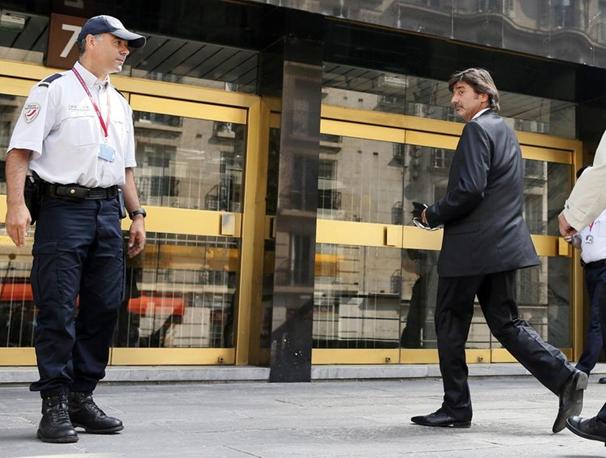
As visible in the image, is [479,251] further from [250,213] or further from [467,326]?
[250,213]

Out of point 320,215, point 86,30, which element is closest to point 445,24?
point 320,215

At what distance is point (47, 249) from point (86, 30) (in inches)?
45.4

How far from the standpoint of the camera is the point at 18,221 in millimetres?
3695

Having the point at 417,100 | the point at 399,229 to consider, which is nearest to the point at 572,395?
the point at 399,229

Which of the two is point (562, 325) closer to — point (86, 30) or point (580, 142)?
point (580, 142)

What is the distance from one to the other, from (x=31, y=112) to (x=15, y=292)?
3.08 metres

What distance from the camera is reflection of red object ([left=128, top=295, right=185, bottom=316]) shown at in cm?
702

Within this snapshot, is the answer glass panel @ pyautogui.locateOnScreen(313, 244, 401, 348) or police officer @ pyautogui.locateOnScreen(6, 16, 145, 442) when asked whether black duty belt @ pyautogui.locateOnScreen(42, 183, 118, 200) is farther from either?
glass panel @ pyautogui.locateOnScreen(313, 244, 401, 348)

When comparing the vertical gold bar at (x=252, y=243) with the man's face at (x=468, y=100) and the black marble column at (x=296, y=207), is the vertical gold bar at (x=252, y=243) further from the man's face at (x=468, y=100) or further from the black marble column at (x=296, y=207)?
the man's face at (x=468, y=100)

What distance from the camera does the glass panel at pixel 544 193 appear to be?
9.15 m

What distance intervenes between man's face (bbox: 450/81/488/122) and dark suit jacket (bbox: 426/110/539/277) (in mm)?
116

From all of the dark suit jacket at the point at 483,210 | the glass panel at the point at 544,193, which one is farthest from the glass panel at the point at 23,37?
the glass panel at the point at 544,193

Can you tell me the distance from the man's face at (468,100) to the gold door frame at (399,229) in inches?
105

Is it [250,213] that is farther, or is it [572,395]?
[250,213]
